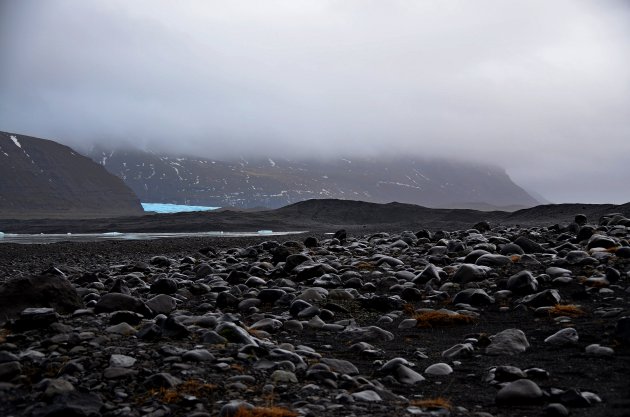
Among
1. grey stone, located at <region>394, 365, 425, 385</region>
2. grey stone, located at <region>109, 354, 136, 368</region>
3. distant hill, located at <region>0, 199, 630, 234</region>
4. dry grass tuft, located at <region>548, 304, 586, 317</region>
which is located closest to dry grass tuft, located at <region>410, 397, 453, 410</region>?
grey stone, located at <region>394, 365, 425, 385</region>

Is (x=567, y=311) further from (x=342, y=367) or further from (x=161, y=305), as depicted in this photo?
(x=161, y=305)

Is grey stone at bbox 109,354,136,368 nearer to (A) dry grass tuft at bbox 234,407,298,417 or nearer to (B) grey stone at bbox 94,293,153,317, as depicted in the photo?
(A) dry grass tuft at bbox 234,407,298,417

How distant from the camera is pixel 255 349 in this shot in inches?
179

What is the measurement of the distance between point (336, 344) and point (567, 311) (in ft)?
8.59

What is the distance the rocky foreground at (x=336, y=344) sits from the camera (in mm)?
3557

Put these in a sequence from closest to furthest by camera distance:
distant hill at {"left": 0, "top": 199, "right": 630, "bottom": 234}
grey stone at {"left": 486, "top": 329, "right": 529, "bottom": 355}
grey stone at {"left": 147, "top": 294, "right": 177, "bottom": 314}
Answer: grey stone at {"left": 486, "top": 329, "right": 529, "bottom": 355}
grey stone at {"left": 147, "top": 294, "right": 177, "bottom": 314}
distant hill at {"left": 0, "top": 199, "right": 630, "bottom": 234}

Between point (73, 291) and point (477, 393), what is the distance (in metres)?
4.59

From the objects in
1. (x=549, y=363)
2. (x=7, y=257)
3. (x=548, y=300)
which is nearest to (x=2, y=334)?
(x=549, y=363)

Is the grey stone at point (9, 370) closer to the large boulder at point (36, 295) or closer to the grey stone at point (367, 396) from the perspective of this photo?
the grey stone at point (367, 396)

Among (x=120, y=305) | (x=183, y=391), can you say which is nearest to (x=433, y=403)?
(x=183, y=391)

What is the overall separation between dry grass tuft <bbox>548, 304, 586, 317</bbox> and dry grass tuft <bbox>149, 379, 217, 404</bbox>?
414 cm

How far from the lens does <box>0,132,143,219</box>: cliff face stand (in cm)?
11644

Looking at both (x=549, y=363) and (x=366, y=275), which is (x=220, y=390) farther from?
(x=366, y=275)

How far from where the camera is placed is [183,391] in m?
3.57
